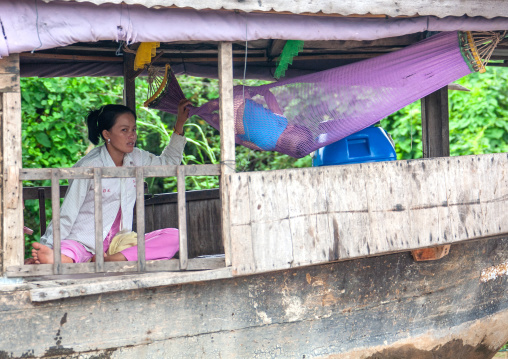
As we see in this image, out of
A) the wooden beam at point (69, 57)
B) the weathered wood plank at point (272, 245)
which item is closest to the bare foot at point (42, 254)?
the weathered wood plank at point (272, 245)

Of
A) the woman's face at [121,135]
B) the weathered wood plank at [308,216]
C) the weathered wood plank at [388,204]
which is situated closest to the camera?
the weathered wood plank at [308,216]

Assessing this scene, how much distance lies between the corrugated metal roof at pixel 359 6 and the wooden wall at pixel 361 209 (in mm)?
844

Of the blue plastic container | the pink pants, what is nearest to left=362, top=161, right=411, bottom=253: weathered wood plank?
the blue plastic container

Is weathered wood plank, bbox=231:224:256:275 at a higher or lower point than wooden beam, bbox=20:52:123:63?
lower

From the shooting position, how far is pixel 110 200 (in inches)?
148

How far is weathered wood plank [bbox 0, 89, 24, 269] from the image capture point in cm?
278

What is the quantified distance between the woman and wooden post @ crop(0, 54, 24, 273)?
23cm

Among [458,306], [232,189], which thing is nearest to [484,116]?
[458,306]

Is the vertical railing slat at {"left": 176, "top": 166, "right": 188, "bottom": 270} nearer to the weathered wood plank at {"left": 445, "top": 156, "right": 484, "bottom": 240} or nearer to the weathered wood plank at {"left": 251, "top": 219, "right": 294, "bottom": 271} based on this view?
the weathered wood plank at {"left": 251, "top": 219, "right": 294, "bottom": 271}

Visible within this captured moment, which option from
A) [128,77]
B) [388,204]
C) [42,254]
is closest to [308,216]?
[388,204]

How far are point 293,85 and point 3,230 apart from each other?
1.81 meters

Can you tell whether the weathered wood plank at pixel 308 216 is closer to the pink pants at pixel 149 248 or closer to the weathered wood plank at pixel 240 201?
the weathered wood plank at pixel 240 201

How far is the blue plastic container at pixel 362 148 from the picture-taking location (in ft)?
12.5

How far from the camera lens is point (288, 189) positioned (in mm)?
3131
